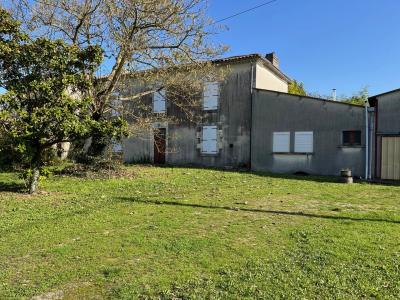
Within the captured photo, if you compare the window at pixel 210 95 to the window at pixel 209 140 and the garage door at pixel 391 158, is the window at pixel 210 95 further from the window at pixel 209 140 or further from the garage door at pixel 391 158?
the garage door at pixel 391 158

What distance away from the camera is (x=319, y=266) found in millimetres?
4902

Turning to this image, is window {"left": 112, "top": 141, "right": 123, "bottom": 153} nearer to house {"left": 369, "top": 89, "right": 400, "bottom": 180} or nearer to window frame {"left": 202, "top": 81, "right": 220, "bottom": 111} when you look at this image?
window frame {"left": 202, "top": 81, "right": 220, "bottom": 111}

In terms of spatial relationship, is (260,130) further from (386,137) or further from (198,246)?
(198,246)

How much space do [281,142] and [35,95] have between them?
1196cm

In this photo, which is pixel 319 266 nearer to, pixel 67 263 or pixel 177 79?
pixel 67 263

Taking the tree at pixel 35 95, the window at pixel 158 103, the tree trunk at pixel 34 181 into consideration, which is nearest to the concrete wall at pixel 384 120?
the tree at pixel 35 95

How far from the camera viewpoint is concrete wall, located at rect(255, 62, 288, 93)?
2081 centimetres

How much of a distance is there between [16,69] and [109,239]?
6460 millimetres

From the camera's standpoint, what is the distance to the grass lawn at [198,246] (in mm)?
4309

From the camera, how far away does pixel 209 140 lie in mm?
21797

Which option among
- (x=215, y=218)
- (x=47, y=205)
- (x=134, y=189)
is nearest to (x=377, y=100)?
(x=134, y=189)

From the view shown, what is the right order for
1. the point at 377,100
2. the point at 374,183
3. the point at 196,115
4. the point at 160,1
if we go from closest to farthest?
the point at 160,1, the point at 374,183, the point at 377,100, the point at 196,115

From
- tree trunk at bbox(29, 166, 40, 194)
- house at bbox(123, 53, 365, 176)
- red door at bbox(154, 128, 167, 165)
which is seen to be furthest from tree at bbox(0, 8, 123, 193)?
red door at bbox(154, 128, 167, 165)

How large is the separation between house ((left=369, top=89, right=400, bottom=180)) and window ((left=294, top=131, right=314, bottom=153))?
2732 mm
